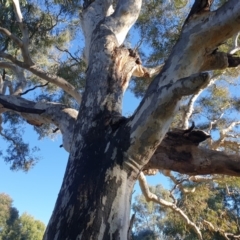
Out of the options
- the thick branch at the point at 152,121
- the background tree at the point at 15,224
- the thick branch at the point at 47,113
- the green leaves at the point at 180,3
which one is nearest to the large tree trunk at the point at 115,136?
the thick branch at the point at 152,121

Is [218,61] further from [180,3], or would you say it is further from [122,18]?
[180,3]

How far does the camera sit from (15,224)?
2384 centimetres

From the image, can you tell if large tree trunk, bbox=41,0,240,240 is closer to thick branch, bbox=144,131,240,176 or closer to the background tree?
thick branch, bbox=144,131,240,176

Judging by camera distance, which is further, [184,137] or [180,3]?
[180,3]

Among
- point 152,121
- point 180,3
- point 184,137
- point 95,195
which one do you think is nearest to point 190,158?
point 184,137

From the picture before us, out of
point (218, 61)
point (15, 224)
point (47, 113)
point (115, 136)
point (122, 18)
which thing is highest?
point (15, 224)

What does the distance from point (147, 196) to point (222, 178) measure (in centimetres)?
156

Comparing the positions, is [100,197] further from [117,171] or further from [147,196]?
[147,196]

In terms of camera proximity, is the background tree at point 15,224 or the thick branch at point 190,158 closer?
the thick branch at point 190,158

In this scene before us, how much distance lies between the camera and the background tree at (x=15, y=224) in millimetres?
22702

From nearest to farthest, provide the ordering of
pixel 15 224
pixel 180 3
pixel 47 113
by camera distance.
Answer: pixel 47 113 < pixel 180 3 < pixel 15 224

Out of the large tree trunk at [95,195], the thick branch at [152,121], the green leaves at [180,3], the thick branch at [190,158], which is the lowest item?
the large tree trunk at [95,195]

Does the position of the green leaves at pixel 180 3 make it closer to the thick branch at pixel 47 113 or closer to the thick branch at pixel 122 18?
the thick branch at pixel 122 18

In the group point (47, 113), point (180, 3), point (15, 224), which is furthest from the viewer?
point (15, 224)
